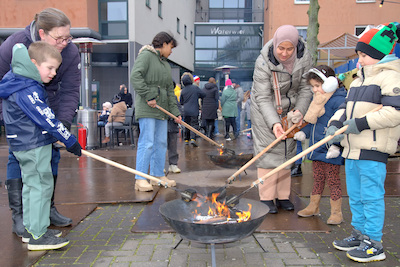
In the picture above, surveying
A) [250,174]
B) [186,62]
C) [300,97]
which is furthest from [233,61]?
[300,97]

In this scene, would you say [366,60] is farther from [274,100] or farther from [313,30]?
[313,30]

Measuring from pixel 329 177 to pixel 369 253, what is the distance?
3.85ft

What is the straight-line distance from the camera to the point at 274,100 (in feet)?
14.8

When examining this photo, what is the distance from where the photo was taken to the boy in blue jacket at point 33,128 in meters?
3.29

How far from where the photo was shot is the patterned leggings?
4.18 meters

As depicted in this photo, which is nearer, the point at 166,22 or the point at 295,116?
the point at 295,116

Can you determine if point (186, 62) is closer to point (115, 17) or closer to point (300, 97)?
point (115, 17)

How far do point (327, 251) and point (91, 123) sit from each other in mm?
8316

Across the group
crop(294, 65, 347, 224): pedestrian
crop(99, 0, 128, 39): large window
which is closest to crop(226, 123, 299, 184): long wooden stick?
crop(294, 65, 347, 224): pedestrian

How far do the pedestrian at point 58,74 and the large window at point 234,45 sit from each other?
96.0ft

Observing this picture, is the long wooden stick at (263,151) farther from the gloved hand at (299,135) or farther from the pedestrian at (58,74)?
the pedestrian at (58,74)

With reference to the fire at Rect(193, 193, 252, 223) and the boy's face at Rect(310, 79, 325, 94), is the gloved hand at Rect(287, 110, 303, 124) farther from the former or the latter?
the fire at Rect(193, 193, 252, 223)

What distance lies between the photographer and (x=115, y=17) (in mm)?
18594

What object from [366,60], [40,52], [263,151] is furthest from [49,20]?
[366,60]
